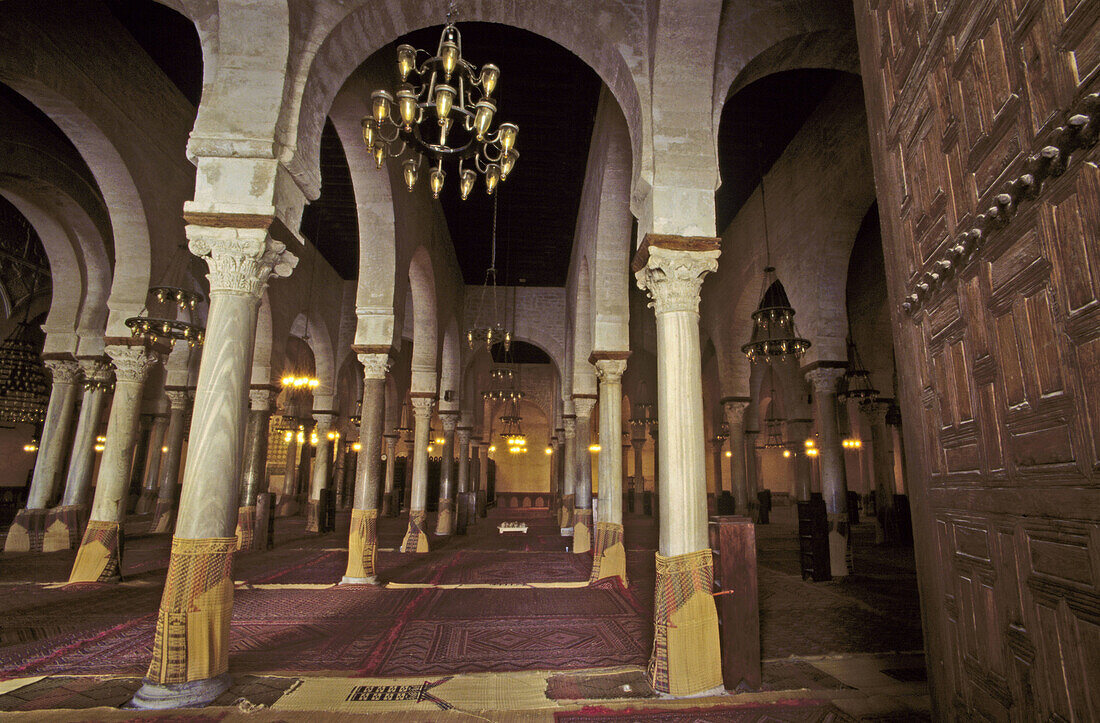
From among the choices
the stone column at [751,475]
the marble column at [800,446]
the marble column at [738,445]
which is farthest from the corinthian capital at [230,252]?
the stone column at [751,475]

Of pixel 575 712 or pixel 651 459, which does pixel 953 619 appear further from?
→ pixel 651 459

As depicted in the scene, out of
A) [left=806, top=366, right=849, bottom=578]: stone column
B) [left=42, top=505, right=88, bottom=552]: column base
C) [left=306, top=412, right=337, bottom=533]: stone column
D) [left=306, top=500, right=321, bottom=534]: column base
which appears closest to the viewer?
[left=806, top=366, right=849, bottom=578]: stone column

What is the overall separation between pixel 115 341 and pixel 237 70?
559 centimetres

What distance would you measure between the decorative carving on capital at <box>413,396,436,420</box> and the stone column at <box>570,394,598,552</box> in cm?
333

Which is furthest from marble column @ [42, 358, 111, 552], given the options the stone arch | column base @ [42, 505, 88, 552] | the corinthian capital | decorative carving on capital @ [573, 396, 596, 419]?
decorative carving on capital @ [573, 396, 596, 419]

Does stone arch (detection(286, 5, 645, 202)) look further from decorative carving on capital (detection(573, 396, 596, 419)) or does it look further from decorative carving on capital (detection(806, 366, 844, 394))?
decorative carving on capital (detection(573, 396, 596, 419))

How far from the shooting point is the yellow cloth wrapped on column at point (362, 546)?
755cm

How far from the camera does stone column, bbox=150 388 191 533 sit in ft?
45.2

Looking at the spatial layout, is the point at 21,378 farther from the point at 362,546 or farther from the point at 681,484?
the point at 681,484

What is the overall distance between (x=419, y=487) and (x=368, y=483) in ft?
12.9

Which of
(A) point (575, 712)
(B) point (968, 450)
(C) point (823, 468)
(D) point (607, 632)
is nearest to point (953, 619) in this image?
(B) point (968, 450)

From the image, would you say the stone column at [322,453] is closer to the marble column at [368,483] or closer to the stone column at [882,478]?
the marble column at [368,483]

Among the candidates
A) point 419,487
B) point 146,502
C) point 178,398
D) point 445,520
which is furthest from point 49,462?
point 146,502

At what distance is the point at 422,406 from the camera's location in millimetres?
12672
